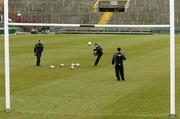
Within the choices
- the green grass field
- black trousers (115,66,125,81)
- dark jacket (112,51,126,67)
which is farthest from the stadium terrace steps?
dark jacket (112,51,126,67)

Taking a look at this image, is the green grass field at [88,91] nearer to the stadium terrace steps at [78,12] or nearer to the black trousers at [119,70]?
the black trousers at [119,70]

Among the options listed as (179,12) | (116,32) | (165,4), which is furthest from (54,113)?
(116,32)

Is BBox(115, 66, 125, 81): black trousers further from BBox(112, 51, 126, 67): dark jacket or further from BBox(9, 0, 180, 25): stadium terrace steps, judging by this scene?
BBox(9, 0, 180, 25): stadium terrace steps

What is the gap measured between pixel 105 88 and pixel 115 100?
3722mm

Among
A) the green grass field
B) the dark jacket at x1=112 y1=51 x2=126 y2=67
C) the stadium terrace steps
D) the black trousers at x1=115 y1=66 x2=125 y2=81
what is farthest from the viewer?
the stadium terrace steps

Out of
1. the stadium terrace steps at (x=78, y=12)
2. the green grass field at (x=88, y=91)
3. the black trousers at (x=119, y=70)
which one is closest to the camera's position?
the green grass field at (x=88, y=91)

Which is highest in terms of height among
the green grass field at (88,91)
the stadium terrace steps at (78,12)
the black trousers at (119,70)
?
the stadium terrace steps at (78,12)

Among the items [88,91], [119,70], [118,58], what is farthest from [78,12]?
[88,91]

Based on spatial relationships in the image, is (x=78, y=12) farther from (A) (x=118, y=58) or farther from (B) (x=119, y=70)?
(A) (x=118, y=58)

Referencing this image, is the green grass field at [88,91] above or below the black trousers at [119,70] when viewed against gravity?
below

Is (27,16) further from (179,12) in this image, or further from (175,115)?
(175,115)

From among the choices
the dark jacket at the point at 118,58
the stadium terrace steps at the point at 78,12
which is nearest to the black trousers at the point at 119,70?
the dark jacket at the point at 118,58

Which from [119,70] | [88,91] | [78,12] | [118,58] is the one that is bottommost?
[88,91]

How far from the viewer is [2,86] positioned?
25125 mm
